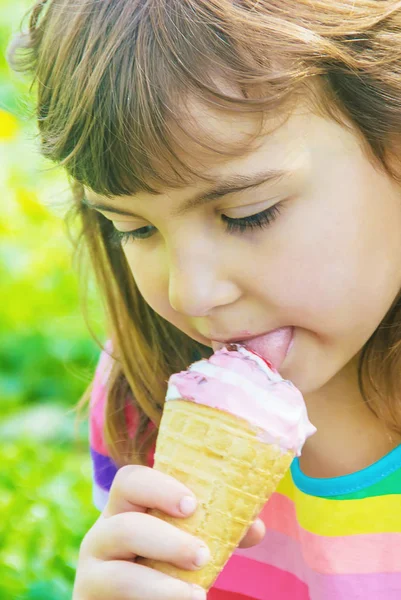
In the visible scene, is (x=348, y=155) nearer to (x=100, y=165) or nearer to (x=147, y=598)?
(x=100, y=165)

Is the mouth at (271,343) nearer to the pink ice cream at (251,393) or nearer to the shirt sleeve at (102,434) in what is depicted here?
the pink ice cream at (251,393)

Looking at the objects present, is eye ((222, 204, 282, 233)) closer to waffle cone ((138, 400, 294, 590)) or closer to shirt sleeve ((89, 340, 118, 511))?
waffle cone ((138, 400, 294, 590))

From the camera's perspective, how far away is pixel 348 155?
1.99 m

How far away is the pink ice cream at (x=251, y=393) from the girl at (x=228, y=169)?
9cm

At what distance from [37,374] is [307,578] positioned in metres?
2.22

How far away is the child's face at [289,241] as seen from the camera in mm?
1927

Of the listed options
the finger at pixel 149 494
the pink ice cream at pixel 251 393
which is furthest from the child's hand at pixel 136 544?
the pink ice cream at pixel 251 393

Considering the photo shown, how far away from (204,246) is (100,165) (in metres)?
0.27

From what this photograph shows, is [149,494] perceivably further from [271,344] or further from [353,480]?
[353,480]

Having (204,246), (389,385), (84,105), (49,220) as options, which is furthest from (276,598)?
(49,220)

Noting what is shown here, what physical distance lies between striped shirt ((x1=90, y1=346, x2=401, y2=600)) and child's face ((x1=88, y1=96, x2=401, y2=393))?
0.43 metres

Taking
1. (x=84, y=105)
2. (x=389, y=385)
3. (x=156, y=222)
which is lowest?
(x=389, y=385)

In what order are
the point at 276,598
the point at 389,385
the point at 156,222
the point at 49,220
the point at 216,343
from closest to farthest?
1. the point at 156,222
2. the point at 216,343
3. the point at 389,385
4. the point at 276,598
5. the point at 49,220

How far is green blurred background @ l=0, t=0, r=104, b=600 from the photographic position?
9.20 feet
